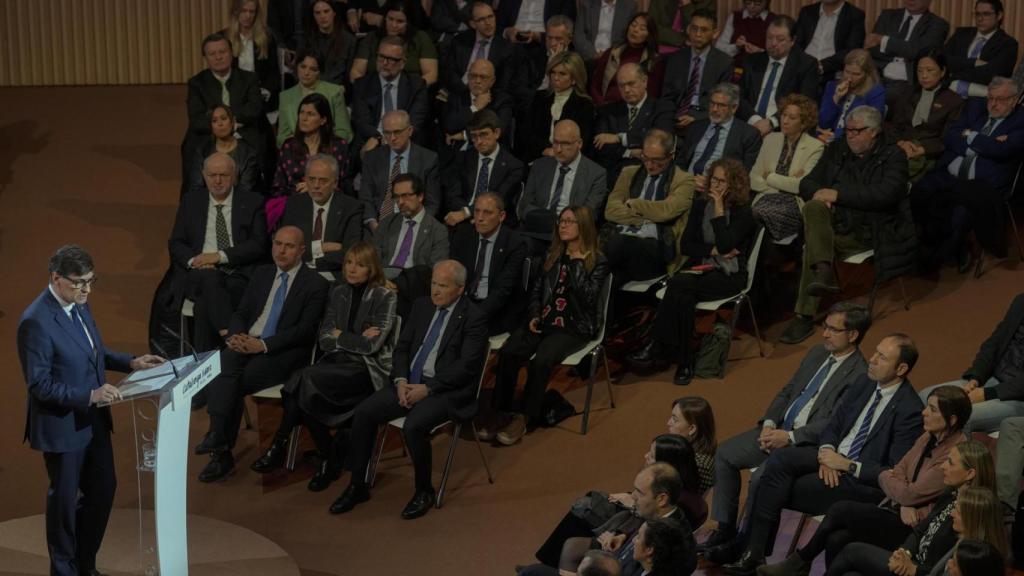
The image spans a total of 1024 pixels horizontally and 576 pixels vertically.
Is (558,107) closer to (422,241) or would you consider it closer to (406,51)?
(406,51)

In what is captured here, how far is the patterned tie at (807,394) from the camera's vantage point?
6.18 metres

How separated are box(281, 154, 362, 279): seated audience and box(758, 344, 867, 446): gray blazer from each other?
8.83 ft

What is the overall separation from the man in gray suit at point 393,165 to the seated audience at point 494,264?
0.72 meters

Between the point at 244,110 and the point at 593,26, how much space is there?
2338 mm

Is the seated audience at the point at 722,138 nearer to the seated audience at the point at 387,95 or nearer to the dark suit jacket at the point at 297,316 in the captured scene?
the seated audience at the point at 387,95

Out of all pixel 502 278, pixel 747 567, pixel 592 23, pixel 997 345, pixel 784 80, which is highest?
pixel 592 23

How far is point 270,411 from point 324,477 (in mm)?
917

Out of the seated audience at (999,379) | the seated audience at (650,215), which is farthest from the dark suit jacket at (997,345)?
the seated audience at (650,215)

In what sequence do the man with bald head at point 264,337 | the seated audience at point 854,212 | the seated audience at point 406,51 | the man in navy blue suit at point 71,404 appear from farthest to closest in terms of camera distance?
→ 1. the seated audience at point 406,51
2. the seated audience at point 854,212
3. the man with bald head at point 264,337
4. the man in navy blue suit at point 71,404

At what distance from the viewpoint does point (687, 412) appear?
19.0ft

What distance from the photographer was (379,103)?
9117 mm

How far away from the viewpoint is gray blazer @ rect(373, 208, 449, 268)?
7727mm

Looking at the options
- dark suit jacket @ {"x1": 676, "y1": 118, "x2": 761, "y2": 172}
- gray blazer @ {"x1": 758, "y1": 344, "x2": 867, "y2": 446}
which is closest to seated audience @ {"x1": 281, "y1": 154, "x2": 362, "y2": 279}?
dark suit jacket @ {"x1": 676, "y1": 118, "x2": 761, "y2": 172}

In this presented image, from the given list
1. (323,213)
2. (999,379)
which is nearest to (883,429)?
(999,379)
